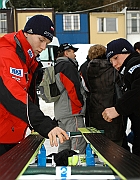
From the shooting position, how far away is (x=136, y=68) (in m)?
2.92

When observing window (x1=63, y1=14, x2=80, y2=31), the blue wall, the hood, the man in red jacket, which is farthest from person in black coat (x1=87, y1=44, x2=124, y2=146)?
window (x1=63, y1=14, x2=80, y2=31)

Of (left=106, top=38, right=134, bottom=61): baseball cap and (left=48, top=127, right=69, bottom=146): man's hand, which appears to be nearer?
(left=48, top=127, right=69, bottom=146): man's hand

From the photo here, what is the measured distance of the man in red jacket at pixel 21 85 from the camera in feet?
7.20

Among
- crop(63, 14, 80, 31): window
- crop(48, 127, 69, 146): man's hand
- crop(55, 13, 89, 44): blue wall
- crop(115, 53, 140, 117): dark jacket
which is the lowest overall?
crop(48, 127, 69, 146): man's hand

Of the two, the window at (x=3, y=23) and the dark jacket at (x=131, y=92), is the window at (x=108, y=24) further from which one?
the dark jacket at (x=131, y=92)

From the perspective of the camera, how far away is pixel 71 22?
98.6 ft

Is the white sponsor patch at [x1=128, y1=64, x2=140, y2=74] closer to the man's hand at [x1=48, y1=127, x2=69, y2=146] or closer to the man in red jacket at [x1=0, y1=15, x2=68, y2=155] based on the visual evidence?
the man in red jacket at [x1=0, y1=15, x2=68, y2=155]

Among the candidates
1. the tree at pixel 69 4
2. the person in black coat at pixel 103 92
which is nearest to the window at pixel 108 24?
the tree at pixel 69 4

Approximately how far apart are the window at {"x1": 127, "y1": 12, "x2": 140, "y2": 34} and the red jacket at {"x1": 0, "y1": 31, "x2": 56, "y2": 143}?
97.2 feet

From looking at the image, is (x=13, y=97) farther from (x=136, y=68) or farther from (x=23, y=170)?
(x=136, y=68)

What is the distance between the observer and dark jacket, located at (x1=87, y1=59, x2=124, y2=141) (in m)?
4.03

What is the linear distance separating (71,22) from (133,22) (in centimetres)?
611

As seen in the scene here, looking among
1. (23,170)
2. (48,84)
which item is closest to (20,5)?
(48,84)

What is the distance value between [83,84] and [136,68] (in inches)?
60.0
